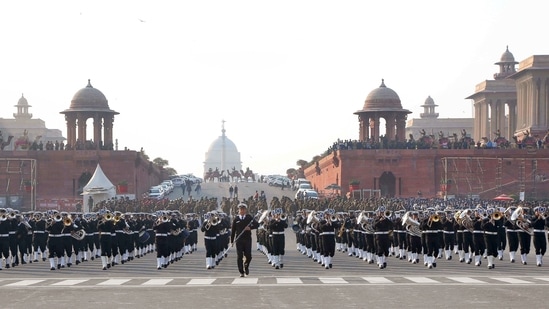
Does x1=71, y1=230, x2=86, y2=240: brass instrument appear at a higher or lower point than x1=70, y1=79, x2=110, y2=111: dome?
lower

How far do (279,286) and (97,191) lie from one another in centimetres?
5344

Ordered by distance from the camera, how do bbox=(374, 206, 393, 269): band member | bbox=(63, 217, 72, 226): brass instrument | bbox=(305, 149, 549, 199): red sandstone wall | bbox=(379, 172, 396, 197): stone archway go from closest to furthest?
bbox=(374, 206, 393, 269): band member < bbox=(63, 217, 72, 226): brass instrument < bbox=(305, 149, 549, 199): red sandstone wall < bbox=(379, 172, 396, 197): stone archway

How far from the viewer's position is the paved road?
22.7 m

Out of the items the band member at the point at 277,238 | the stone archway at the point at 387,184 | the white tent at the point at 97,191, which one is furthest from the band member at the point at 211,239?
the stone archway at the point at 387,184

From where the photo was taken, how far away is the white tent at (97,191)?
79.2m

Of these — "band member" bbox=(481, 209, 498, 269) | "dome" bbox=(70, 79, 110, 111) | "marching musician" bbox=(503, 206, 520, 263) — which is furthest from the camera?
"dome" bbox=(70, 79, 110, 111)

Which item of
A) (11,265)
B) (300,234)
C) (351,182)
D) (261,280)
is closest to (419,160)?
(351,182)

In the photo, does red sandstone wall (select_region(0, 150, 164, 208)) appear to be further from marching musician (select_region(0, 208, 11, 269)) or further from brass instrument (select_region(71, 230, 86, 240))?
marching musician (select_region(0, 208, 11, 269))

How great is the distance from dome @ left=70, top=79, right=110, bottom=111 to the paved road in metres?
72.1

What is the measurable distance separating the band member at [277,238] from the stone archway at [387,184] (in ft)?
203

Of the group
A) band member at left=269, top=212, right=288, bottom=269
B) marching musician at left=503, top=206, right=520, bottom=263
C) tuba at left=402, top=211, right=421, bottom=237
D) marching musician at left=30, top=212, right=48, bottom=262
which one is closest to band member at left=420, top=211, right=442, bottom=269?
tuba at left=402, top=211, right=421, bottom=237

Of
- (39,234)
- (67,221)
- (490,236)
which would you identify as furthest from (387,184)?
(67,221)

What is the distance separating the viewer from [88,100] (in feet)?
360

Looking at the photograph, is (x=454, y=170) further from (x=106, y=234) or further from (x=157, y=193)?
(x=106, y=234)
